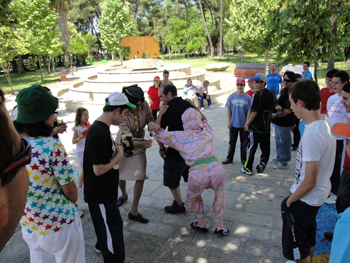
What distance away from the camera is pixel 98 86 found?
14062 mm

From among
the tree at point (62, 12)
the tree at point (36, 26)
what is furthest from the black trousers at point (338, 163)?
the tree at point (62, 12)

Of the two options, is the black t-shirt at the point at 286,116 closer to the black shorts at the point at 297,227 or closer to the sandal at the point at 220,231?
the sandal at the point at 220,231

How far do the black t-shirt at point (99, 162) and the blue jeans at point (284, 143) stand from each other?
3.87 metres

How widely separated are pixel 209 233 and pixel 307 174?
1.76m

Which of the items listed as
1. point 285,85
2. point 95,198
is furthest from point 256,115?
point 95,198

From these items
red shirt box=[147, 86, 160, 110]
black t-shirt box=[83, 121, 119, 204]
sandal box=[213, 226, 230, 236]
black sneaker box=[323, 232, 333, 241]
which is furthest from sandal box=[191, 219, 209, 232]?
red shirt box=[147, 86, 160, 110]

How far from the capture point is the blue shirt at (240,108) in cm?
551

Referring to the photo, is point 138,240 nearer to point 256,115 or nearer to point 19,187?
point 19,187

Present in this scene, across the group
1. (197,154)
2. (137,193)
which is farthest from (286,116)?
(137,193)

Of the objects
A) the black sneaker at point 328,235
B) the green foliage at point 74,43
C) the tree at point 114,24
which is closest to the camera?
the black sneaker at point 328,235

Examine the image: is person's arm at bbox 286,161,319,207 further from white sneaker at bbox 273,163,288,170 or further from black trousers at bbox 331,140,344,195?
white sneaker at bbox 273,163,288,170

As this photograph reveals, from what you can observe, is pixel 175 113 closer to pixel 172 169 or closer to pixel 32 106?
pixel 172 169

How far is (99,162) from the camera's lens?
253cm

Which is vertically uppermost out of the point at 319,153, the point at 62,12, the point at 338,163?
the point at 62,12
